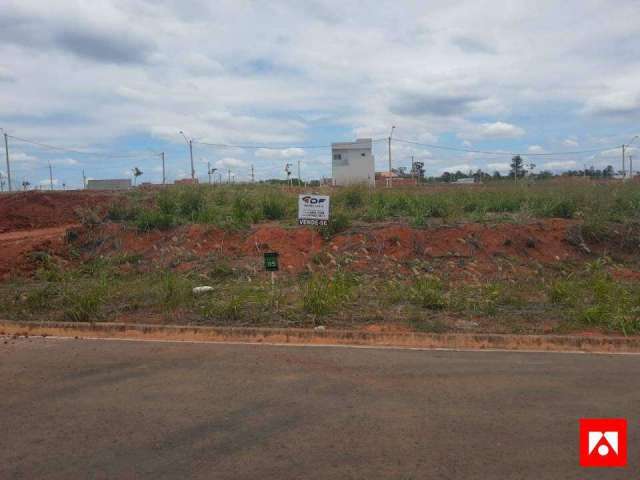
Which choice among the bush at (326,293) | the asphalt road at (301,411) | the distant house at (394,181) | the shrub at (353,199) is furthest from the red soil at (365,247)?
the distant house at (394,181)

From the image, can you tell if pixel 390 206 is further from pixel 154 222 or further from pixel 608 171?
pixel 608 171

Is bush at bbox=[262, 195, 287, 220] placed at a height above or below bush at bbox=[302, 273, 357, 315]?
above

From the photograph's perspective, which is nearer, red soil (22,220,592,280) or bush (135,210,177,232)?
red soil (22,220,592,280)

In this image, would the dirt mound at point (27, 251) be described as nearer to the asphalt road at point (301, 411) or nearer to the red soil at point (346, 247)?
the red soil at point (346, 247)

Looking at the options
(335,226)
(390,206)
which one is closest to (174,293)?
(335,226)

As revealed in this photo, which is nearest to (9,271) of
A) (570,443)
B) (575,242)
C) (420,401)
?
(420,401)

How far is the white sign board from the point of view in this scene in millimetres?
10945

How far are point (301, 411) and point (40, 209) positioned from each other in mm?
18404

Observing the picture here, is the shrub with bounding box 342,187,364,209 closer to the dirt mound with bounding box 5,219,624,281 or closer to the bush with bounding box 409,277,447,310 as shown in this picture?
the dirt mound with bounding box 5,219,624,281

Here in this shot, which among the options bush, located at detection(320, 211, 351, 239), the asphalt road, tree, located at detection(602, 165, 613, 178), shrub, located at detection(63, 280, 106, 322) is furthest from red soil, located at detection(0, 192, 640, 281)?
tree, located at detection(602, 165, 613, 178)
